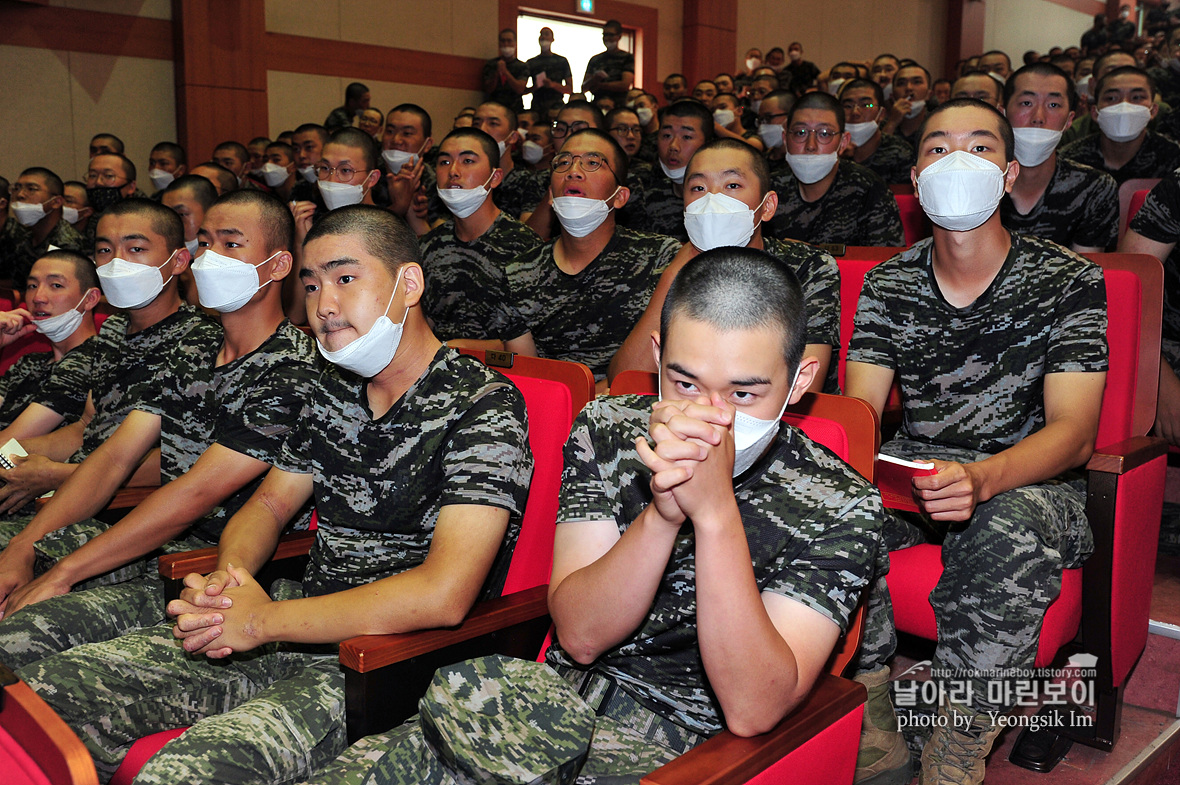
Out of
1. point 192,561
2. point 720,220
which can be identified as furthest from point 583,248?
point 192,561

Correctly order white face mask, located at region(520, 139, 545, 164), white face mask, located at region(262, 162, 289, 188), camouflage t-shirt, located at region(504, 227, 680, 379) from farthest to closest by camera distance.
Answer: white face mask, located at region(262, 162, 289, 188)
white face mask, located at region(520, 139, 545, 164)
camouflage t-shirt, located at region(504, 227, 680, 379)

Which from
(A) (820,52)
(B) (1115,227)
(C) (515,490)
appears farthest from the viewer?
(A) (820,52)

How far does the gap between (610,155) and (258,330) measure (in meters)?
1.55

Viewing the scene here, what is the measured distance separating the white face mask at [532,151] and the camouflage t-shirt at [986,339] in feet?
13.1

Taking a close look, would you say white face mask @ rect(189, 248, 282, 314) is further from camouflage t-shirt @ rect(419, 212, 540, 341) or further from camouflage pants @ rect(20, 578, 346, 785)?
camouflage t-shirt @ rect(419, 212, 540, 341)

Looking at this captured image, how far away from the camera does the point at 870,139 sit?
542cm

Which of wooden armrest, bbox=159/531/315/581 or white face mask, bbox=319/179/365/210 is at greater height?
white face mask, bbox=319/179/365/210

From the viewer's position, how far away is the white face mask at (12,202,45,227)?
572 centimetres

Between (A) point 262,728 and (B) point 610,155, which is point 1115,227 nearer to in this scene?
(B) point 610,155

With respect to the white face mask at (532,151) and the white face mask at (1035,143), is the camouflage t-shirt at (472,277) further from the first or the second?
the white face mask at (532,151)

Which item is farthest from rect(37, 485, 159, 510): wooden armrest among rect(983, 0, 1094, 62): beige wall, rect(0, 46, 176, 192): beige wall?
rect(983, 0, 1094, 62): beige wall

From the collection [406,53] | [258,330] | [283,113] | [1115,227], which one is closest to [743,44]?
[406,53]

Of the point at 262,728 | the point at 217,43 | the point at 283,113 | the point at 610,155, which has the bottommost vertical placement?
the point at 262,728

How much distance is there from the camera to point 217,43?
8.07 metres
